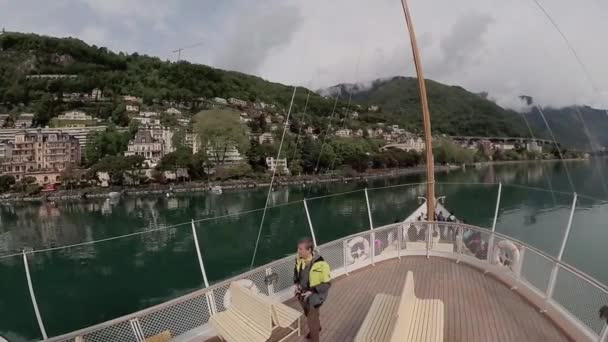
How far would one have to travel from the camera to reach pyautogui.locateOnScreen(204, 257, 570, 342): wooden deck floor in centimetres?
421

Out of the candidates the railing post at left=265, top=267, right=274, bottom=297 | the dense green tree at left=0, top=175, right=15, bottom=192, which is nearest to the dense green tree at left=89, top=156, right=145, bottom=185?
the dense green tree at left=0, top=175, right=15, bottom=192

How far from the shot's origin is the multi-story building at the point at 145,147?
92000mm

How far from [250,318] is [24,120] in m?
132

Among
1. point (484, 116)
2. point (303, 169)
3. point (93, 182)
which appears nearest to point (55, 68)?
point (93, 182)

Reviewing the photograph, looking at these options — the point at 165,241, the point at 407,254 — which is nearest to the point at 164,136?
the point at 165,241

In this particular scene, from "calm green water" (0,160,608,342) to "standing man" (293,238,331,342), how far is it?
2738mm

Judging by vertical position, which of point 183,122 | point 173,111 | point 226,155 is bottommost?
point 226,155

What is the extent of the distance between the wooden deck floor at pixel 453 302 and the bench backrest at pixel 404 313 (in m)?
1.10

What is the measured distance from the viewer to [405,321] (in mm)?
3037

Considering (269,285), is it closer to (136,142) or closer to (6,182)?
(6,182)

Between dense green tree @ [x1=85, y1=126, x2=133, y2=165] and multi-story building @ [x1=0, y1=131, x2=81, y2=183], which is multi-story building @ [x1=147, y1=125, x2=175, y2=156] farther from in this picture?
multi-story building @ [x1=0, y1=131, x2=81, y2=183]

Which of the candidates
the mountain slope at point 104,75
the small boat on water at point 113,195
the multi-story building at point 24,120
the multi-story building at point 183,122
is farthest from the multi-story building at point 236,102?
the small boat on water at point 113,195

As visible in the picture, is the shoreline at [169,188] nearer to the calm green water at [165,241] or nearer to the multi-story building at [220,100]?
the calm green water at [165,241]

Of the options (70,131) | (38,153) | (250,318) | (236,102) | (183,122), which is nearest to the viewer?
(250,318)
